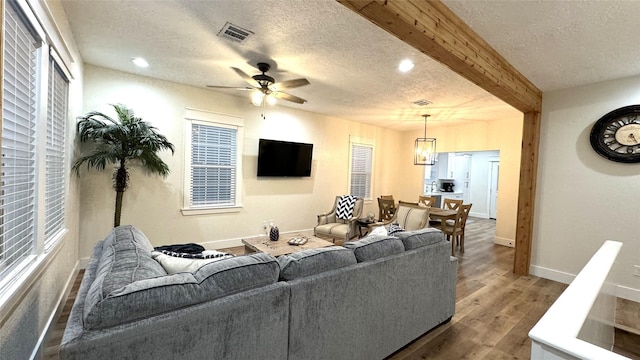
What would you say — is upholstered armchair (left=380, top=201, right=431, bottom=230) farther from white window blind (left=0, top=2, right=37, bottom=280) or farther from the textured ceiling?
white window blind (left=0, top=2, right=37, bottom=280)

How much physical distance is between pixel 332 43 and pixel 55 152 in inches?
109

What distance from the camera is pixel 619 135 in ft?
11.2

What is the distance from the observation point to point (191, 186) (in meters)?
4.50

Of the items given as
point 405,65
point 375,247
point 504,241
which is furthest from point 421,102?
point 375,247

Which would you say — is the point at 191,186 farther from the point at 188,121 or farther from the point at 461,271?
the point at 461,271

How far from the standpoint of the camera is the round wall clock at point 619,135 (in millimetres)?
3311

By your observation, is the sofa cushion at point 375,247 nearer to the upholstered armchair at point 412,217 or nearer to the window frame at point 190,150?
the upholstered armchair at point 412,217

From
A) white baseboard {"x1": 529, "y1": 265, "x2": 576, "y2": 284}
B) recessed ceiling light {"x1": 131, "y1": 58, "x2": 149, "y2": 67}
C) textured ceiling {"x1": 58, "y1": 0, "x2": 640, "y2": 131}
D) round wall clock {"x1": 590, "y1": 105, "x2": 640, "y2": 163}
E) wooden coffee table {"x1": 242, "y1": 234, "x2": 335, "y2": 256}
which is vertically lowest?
white baseboard {"x1": 529, "y1": 265, "x2": 576, "y2": 284}

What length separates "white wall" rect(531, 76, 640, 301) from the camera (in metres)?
3.37

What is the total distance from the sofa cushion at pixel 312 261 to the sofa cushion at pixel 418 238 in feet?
1.92

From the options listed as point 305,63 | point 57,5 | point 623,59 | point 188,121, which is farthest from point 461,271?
point 57,5

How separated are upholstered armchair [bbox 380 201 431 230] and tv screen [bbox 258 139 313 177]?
2.21m

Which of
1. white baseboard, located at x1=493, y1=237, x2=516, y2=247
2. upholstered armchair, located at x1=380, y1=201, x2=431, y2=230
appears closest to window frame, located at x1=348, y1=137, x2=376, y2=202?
upholstered armchair, located at x1=380, y1=201, x2=431, y2=230

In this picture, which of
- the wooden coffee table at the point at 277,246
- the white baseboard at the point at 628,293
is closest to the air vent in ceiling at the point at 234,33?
the wooden coffee table at the point at 277,246
